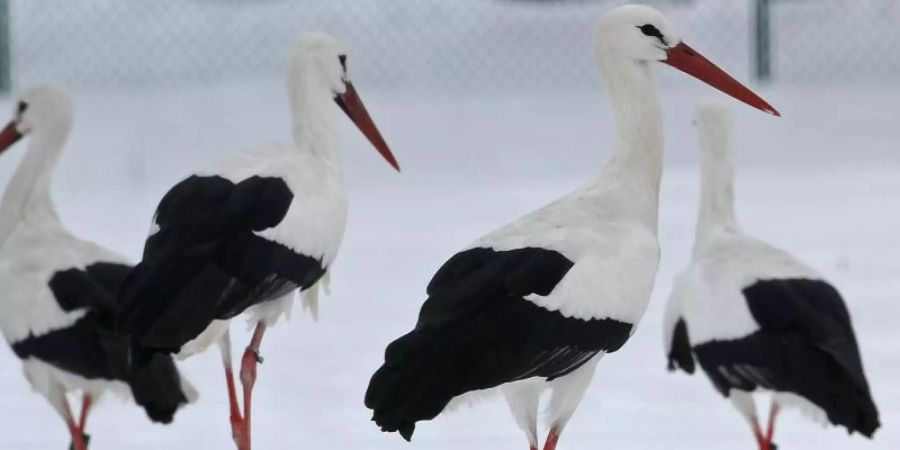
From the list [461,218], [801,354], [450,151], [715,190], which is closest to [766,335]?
[801,354]

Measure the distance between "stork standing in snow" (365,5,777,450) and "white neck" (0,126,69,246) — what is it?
6.49 ft

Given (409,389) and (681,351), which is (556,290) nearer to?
(409,389)

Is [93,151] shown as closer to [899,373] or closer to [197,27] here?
[197,27]

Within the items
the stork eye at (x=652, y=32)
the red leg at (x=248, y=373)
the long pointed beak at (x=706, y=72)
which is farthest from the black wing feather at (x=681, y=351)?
the red leg at (x=248, y=373)

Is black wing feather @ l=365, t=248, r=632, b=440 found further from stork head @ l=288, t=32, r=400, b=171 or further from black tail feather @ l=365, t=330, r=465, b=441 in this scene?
stork head @ l=288, t=32, r=400, b=171

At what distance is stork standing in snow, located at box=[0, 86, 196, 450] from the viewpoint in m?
5.86

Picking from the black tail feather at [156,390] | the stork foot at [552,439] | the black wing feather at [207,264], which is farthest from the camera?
the black tail feather at [156,390]

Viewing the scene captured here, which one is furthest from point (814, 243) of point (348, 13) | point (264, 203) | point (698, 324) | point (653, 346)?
point (348, 13)

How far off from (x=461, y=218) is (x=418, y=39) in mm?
4268

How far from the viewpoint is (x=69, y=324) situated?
596cm

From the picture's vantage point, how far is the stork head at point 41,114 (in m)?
7.06

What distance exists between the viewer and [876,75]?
14430mm

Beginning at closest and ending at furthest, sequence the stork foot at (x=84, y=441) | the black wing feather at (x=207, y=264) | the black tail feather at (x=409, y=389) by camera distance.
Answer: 1. the black tail feather at (x=409, y=389)
2. the black wing feather at (x=207, y=264)
3. the stork foot at (x=84, y=441)

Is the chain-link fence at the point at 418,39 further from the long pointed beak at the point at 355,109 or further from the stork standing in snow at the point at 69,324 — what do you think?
the stork standing in snow at the point at 69,324
